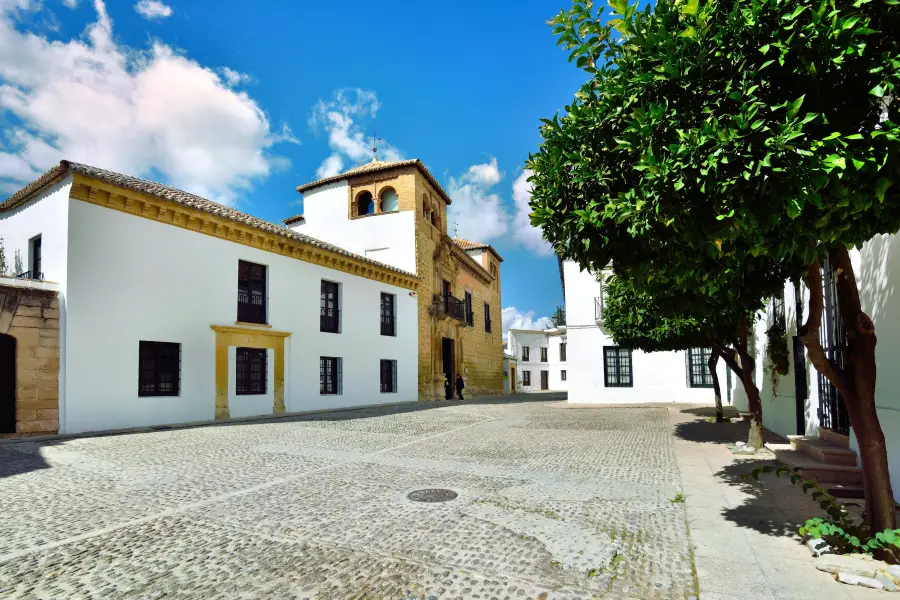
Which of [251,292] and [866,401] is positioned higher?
[251,292]

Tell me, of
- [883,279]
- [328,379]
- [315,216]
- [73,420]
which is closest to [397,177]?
[315,216]

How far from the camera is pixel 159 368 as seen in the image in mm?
13297

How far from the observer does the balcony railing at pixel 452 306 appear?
26031 mm

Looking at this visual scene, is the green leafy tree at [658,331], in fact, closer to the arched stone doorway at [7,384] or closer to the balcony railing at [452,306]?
the balcony railing at [452,306]

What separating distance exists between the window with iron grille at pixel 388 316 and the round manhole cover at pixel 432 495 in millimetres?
16227

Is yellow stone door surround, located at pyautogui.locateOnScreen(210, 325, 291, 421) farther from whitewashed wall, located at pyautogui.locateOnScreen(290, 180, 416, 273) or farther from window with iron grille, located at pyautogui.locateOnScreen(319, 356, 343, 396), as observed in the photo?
whitewashed wall, located at pyautogui.locateOnScreen(290, 180, 416, 273)

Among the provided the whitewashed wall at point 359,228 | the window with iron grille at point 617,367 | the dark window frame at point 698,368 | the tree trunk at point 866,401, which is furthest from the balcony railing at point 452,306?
the tree trunk at point 866,401

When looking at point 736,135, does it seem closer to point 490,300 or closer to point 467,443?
point 467,443

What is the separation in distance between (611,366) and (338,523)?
19.0 m

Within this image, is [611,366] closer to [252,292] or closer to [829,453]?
[252,292]

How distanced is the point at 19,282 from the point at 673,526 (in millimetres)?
12652

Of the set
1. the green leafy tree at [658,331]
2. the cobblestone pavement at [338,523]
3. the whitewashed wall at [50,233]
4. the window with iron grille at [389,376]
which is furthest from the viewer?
the window with iron grille at [389,376]

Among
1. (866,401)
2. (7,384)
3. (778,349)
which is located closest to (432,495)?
(866,401)

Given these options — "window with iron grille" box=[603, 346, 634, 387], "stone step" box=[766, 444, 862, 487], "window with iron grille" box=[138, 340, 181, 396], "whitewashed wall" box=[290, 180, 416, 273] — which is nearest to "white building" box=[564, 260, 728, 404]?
"window with iron grille" box=[603, 346, 634, 387]
